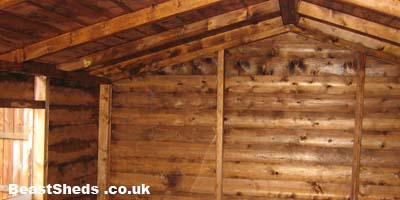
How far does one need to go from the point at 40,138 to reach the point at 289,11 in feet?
9.24

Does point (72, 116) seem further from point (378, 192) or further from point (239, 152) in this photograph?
point (378, 192)

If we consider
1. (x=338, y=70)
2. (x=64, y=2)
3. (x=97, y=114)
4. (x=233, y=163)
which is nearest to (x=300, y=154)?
(x=233, y=163)

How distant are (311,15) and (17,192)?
3668mm

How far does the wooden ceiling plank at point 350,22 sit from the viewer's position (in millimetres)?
3240

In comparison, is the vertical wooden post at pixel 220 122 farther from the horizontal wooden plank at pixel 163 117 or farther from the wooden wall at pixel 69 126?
the wooden wall at pixel 69 126

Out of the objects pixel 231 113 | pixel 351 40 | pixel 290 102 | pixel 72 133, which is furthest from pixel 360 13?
pixel 72 133

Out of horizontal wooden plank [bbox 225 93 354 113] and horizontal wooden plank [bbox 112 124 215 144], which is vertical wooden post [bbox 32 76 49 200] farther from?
horizontal wooden plank [bbox 225 93 354 113]

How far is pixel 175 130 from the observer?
470cm

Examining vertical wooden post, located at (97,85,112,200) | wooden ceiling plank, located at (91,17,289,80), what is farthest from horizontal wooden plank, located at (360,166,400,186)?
vertical wooden post, located at (97,85,112,200)

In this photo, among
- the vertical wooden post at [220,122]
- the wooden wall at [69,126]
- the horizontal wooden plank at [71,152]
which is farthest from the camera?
the vertical wooden post at [220,122]

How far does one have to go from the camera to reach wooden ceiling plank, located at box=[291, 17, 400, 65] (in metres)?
3.77

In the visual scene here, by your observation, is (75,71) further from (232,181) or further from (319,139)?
(319,139)

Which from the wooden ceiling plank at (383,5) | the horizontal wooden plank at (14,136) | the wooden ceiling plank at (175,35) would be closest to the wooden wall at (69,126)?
the wooden ceiling plank at (175,35)

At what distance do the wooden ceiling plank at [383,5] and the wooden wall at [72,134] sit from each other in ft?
10.00
